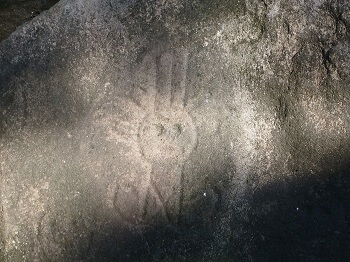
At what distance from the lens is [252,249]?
1264mm

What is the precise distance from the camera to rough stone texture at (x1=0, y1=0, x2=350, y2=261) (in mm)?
1255

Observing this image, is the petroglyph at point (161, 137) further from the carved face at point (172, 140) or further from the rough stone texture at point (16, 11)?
the rough stone texture at point (16, 11)

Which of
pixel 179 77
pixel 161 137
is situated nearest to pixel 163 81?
pixel 179 77

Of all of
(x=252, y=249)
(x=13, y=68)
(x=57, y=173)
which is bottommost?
(x=252, y=249)

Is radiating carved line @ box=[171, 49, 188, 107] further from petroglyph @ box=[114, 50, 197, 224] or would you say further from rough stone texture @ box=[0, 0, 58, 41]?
rough stone texture @ box=[0, 0, 58, 41]

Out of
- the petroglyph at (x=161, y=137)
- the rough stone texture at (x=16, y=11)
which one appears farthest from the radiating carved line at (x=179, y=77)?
the rough stone texture at (x=16, y=11)

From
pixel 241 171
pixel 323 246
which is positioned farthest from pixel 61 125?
pixel 323 246

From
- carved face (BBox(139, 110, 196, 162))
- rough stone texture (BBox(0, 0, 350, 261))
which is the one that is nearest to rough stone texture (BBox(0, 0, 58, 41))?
rough stone texture (BBox(0, 0, 350, 261))

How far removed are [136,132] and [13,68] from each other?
0.41m

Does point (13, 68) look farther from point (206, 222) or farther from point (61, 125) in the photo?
point (206, 222)

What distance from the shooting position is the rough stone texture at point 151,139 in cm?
125

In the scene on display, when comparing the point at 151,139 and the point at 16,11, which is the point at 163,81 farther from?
the point at 16,11

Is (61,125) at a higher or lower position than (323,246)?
higher

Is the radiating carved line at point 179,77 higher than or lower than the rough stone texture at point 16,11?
lower
